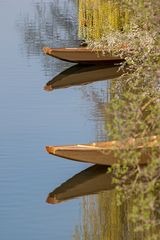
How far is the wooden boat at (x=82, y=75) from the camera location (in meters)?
20.8

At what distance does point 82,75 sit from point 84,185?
1032cm

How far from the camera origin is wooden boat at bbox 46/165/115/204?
37.4 feet

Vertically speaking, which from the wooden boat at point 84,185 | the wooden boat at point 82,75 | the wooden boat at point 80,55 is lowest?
the wooden boat at point 84,185

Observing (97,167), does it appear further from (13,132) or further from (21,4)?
(21,4)

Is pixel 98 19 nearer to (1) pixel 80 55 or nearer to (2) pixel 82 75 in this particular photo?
(1) pixel 80 55

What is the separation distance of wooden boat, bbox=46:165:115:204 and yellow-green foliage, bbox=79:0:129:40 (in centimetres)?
895

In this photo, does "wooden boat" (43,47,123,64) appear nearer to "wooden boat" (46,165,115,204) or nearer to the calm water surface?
the calm water surface

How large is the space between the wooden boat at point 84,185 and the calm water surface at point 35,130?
0.40 feet

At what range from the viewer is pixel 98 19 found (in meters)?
22.7

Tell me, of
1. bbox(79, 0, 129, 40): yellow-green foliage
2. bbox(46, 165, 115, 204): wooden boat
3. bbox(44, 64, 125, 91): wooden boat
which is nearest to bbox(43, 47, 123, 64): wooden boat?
bbox(44, 64, 125, 91): wooden boat

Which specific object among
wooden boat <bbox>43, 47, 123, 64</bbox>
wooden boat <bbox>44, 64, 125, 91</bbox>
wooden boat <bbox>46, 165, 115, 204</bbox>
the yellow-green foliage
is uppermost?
the yellow-green foliage

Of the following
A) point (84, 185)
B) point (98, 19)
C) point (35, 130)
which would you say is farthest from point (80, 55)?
point (84, 185)

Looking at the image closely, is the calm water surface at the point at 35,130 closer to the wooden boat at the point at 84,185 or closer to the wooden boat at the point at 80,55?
the wooden boat at the point at 84,185

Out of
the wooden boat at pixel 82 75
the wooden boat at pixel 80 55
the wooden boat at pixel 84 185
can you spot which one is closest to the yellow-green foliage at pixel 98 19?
the wooden boat at pixel 80 55
